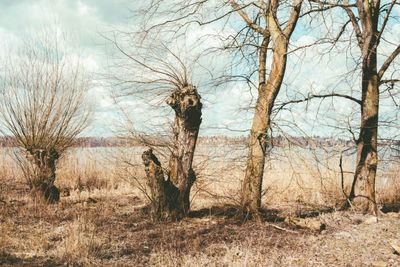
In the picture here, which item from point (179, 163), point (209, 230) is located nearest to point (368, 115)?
point (179, 163)

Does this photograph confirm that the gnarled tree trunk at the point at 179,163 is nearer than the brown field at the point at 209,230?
No

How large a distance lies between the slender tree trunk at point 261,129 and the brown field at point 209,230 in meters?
0.33

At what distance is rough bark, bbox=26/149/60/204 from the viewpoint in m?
9.81

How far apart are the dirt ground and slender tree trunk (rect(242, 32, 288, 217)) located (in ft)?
1.55

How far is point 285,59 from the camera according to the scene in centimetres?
731

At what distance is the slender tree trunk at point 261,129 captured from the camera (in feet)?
23.9

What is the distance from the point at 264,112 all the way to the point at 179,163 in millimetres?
1642

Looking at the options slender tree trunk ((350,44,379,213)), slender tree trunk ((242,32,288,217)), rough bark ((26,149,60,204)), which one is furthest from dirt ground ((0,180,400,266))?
rough bark ((26,149,60,204))

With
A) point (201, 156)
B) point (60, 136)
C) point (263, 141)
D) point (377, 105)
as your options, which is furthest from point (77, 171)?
point (377, 105)

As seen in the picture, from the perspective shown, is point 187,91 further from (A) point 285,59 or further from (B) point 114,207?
(B) point 114,207

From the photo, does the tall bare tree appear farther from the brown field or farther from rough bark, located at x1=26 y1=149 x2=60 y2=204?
rough bark, located at x1=26 y1=149 x2=60 y2=204

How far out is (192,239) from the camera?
20.0 ft

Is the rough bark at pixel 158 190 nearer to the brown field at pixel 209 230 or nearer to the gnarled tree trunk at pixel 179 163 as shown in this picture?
the gnarled tree trunk at pixel 179 163

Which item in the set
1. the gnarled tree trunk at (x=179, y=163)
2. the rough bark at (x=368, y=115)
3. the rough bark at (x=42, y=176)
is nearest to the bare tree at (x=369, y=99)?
the rough bark at (x=368, y=115)
